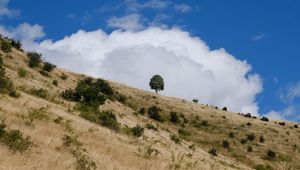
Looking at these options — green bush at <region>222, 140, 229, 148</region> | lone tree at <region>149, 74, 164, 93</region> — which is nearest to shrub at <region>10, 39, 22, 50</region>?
green bush at <region>222, 140, 229, 148</region>

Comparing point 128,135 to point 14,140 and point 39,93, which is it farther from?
point 14,140

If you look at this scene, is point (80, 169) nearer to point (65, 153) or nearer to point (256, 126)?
point (65, 153)

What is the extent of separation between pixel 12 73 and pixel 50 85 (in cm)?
496

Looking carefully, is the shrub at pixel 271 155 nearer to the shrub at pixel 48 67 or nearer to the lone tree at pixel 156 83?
the shrub at pixel 48 67

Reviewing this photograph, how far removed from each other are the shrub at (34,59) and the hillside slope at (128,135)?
677mm

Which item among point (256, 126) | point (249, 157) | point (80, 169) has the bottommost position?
point (80, 169)

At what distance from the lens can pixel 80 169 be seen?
736 inches

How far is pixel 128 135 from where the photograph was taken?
3759 centimetres

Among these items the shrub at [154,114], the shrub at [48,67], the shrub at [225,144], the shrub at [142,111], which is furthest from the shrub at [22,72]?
the shrub at [225,144]

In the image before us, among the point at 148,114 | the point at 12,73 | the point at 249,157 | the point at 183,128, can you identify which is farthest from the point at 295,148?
the point at 12,73

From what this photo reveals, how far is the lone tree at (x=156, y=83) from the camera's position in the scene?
385ft

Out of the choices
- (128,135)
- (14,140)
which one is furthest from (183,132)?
(14,140)

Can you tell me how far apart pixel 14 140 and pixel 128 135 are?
1877cm

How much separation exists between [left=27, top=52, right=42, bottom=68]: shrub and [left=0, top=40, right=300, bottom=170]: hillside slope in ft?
2.22
